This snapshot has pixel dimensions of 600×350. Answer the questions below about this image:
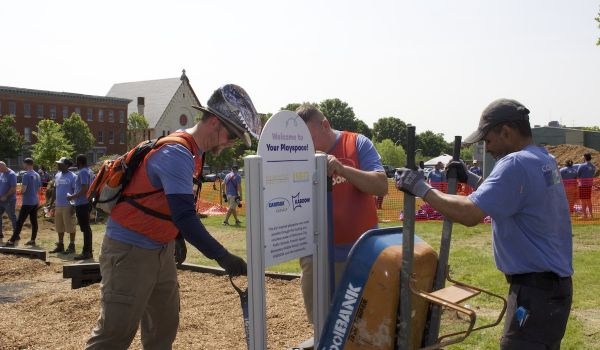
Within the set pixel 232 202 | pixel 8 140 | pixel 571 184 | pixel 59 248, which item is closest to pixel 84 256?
pixel 59 248

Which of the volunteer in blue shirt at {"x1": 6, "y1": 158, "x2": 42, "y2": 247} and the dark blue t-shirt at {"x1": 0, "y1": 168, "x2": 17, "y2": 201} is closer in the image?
the volunteer in blue shirt at {"x1": 6, "y1": 158, "x2": 42, "y2": 247}

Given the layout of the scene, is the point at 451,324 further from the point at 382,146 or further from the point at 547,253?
the point at 382,146

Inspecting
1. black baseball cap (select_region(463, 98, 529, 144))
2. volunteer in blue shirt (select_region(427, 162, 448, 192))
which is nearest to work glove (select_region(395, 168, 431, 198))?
black baseball cap (select_region(463, 98, 529, 144))

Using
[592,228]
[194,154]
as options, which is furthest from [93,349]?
[592,228]

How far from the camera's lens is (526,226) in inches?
112

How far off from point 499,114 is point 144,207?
6.46ft

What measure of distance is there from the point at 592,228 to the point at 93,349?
1273 centimetres

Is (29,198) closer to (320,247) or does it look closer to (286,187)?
(320,247)

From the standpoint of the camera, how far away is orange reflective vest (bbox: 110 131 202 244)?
3254 mm

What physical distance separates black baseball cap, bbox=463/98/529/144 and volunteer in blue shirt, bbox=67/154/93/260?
8706mm

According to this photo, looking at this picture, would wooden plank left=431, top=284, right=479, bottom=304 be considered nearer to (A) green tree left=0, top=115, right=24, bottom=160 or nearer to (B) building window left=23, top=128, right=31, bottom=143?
(A) green tree left=0, top=115, right=24, bottom=160

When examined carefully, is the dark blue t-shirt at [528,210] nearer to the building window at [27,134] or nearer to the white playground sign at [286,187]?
the white playground sign at [286,187]

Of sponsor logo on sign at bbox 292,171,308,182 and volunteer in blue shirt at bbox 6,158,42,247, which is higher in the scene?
sponsor logo on sign at bbox 292,171,308,182

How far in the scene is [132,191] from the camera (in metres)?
3.28
